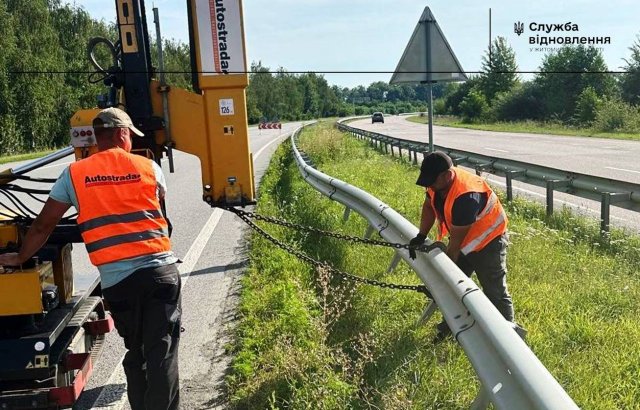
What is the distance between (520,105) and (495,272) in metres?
55.3

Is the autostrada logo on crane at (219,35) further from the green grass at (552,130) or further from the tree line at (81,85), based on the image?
the green grass at (552,130)

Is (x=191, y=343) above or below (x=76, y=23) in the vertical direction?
below

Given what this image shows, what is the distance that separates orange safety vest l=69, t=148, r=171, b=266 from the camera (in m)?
3.18

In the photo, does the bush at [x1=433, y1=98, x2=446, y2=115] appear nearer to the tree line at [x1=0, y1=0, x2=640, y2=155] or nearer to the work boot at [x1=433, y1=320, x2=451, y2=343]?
the tree line at [x1=0, y1=0, x2=640, y2=155]

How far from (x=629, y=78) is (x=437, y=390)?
4675 cm

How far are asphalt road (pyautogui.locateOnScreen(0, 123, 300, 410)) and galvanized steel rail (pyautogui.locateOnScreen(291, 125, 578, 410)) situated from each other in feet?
5.31

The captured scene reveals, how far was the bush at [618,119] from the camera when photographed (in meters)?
33.2

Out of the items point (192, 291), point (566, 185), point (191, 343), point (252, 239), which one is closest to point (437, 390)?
point (191, 343)

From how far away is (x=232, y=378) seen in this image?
4.00 m

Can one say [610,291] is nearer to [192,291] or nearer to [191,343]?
[191,343]

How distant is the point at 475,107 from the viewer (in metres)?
64.4

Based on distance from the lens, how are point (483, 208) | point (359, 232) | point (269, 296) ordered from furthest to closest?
point (359, 232)
point (269, 296)
point (483, 208)

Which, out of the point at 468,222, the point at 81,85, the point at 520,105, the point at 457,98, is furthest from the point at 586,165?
the point at 457,98

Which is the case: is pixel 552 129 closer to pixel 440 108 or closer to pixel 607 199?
pixel 607 199
